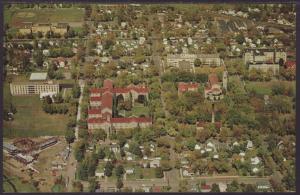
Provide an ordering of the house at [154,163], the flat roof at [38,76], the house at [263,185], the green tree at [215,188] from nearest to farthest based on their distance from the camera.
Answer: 1. the green tree at [215,188]
2. the house at [263,185]
3. the house at [154,163]
4. the flat roof at [38,76]

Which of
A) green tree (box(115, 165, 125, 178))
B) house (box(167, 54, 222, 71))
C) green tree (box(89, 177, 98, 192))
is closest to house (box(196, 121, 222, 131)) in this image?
green tree (box(115, 165, 125, 178))

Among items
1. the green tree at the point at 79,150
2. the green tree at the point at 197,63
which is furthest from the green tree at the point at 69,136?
the green tree at the point at 197,63

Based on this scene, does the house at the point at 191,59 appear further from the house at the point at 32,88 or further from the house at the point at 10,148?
the house at the point at 10,148

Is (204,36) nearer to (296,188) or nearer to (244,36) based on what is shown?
(244,36)

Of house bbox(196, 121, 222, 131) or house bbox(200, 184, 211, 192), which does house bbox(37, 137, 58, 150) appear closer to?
house bbox(196, 121, 222, 131)

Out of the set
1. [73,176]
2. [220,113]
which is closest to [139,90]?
[220,113]

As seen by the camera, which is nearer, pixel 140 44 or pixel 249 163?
pixel 249 163
